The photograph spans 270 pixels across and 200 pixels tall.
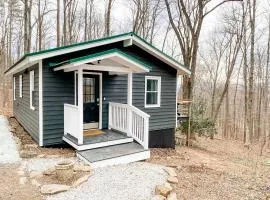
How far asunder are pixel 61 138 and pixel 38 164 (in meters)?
1.81

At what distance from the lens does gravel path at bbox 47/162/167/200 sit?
4582 mm

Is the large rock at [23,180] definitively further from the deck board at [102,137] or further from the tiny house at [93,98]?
the deck board at [102,137]

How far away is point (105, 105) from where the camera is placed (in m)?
8.92

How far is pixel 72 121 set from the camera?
23.8 feet

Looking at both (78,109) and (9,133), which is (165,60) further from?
(9,133)

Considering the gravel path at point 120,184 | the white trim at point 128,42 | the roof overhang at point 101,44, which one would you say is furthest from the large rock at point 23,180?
the white trim at point 128,42

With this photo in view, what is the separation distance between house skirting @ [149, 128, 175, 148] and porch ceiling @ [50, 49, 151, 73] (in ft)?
12.2

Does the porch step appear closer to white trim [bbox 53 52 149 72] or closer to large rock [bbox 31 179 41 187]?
large rock [bbox 31 179 41 187]

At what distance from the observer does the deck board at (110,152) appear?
20.9 feet

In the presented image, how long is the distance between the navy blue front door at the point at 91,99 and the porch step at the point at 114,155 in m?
1.75

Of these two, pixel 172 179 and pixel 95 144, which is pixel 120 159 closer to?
pixel 95 144

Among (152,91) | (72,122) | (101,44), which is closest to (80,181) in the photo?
(72,122)

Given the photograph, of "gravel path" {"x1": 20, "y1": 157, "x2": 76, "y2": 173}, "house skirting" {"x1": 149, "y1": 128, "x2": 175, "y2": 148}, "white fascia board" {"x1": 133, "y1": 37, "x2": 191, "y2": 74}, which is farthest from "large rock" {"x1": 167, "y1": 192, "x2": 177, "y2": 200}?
"white fascia board" {"x1": 133, "y1": 37, "x2": 191, "y2": 74}

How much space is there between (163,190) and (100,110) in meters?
4.62
